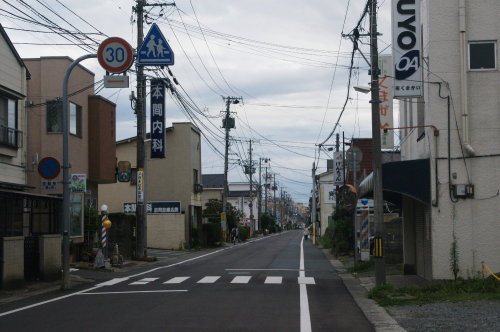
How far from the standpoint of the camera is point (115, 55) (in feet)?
60.0

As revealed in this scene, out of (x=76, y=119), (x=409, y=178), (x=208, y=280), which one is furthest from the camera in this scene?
(x=76, y=119)

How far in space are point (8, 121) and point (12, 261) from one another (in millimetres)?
6689

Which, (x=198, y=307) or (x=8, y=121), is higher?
(x=8, y=121)

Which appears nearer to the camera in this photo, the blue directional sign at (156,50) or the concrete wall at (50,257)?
the concrete wall at (50,257)

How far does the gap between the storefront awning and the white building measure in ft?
0.11

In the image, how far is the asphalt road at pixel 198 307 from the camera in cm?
1181

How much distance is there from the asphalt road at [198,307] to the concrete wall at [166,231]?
25.5 m

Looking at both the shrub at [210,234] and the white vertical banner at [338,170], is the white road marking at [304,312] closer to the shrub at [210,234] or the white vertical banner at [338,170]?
the white vertical banner at [338,170]

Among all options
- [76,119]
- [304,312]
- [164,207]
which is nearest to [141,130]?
[76,119]

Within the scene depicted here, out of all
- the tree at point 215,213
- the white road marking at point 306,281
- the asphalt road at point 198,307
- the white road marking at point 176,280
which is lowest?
the white road marking at point 306,281

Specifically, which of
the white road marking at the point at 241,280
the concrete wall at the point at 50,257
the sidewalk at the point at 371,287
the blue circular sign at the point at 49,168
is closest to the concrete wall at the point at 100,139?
the concrete wall at the point at 50,257

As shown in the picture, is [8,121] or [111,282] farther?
[8,121]

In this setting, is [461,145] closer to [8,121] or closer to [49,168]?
[49,168]

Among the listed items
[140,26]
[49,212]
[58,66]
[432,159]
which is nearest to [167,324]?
[432,159]
